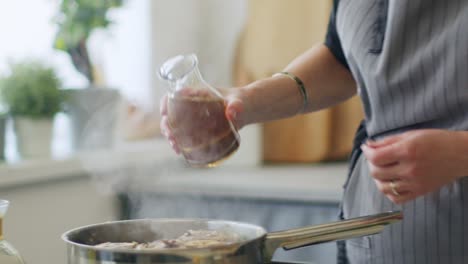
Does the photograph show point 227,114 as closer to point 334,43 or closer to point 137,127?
point 334,43

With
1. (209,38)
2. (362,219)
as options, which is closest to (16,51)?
(209,38)

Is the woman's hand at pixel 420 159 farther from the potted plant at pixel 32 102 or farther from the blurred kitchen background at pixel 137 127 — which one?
the potted plant at pixel 32 102

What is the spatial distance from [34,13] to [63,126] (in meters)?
0.37

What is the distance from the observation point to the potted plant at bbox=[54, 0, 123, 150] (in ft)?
7.14

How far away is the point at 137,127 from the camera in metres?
2.50

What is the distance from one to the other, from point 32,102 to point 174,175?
531mm

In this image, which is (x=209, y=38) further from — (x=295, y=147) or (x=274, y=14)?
(x=295, y=147)

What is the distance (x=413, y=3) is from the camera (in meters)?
1.02

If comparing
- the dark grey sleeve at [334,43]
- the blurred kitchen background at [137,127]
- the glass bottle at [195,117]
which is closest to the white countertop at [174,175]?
the blurred kitchen background at [137,127]

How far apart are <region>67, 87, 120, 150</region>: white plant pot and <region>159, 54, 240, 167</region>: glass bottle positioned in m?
1.23

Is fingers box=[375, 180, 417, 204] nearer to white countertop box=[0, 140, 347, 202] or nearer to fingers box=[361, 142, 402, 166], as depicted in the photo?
fingers box=[361, 142, 402, 166]

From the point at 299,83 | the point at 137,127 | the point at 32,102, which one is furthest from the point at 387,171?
the point at 137,127

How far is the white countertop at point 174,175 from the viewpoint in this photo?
196 centimetres

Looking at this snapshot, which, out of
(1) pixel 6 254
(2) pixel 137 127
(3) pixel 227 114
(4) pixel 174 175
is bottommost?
(4) pixel 174 175
